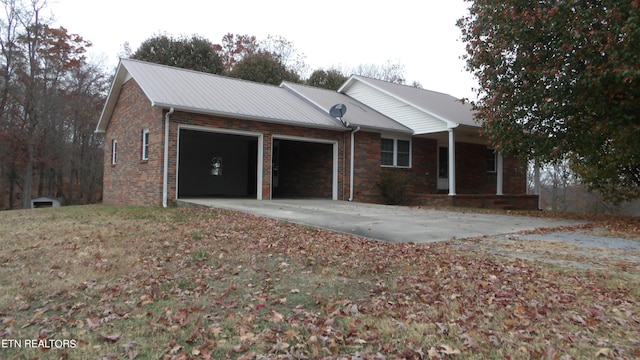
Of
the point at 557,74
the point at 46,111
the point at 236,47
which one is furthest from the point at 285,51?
the point at 557,74

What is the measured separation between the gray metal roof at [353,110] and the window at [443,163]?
2783 mm

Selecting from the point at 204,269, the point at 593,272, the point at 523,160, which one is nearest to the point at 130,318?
the point at 204,269

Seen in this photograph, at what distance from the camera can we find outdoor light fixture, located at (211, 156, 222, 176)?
1886 centimetres

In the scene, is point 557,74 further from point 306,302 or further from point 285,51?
point 285,51

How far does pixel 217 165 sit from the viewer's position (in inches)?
744

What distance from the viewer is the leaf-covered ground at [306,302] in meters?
3.06

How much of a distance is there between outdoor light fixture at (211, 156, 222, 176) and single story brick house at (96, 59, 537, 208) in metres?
0.04

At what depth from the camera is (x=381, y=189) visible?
53.5ft

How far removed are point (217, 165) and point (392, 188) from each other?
7.86 m

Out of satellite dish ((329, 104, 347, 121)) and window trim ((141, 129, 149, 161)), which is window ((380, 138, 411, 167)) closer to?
satellite dish ((329, 104, 347, 121))

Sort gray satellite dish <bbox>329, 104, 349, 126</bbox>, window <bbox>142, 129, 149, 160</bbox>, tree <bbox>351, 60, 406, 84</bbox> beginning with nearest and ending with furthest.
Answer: window <bbox>142, 129, 149, 160</bbox> < gray satellite dish <bbox>329, 104, 349, 126</bbox> < tree <bbox>351, 60, 406, 84</bbox>

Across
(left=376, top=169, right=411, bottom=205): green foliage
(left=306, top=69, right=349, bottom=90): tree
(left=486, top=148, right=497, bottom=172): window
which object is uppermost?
(left=306, top=69, right=349, bottom=90): tree

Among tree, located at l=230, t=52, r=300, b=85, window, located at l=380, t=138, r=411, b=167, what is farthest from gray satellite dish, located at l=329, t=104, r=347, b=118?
tree, located at l=230, t=52, r=300, b=85

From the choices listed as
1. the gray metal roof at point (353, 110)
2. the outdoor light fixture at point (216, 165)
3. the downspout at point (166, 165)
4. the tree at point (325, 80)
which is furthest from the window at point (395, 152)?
the tree at point (325, 80)
